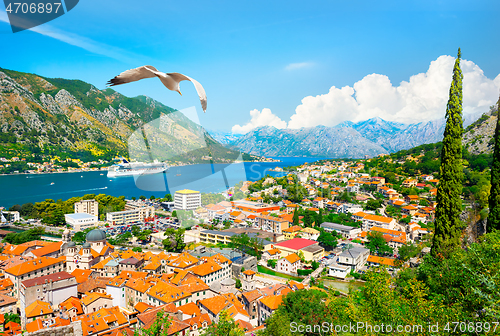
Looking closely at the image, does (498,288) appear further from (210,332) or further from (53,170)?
(53,170)

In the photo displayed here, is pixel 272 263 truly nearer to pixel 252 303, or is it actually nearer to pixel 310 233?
pixel 310 233

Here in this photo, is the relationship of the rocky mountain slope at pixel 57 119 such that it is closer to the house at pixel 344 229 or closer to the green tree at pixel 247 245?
the green tree at pixel 247 245

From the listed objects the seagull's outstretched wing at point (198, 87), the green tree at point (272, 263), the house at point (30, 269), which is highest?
the seagull's outstretched wing at point (198, 87)

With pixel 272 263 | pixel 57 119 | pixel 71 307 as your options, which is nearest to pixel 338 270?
pixel 272 263

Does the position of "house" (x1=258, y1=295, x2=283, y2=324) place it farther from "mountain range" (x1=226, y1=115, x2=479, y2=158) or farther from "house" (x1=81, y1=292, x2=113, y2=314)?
"mountain range" (x1=226, y1=115, x2=479, y2=158)

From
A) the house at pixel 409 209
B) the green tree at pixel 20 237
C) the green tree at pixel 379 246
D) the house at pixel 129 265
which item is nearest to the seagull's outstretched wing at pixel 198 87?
the house at pixel 129 265

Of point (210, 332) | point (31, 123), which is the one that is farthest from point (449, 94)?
point (31, 123)
